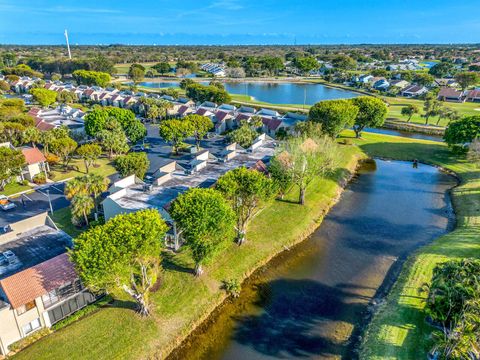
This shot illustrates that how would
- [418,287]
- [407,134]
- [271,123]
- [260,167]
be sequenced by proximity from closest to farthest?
[418,287] < [260,167] < [271,123] < [407,134]

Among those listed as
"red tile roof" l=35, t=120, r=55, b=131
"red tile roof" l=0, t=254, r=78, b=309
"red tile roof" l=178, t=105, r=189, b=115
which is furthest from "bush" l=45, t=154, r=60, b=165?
"red tile roof" l=178, t=105, r=189, b=115

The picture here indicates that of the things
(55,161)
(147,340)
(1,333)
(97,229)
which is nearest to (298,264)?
(147,340)

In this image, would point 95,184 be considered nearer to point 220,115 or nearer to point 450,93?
point 220,115

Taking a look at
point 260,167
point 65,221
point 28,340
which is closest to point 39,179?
point 65,221

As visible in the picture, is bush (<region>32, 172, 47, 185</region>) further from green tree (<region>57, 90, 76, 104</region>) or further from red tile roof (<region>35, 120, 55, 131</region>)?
green tree (<region>57, 90, 76, 104</region>)

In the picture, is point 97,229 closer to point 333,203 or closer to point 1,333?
point 1,333

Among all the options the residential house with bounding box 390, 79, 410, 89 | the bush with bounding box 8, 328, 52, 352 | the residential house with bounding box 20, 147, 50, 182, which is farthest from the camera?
the residential house with bounding box 390, 79, 410, 89

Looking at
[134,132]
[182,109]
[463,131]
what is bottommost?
[463,131]
